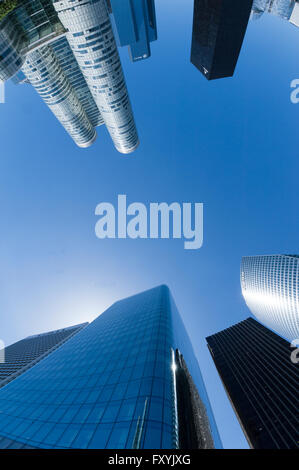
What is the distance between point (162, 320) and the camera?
37000 mm

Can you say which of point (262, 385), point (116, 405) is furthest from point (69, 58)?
point (262, 385)

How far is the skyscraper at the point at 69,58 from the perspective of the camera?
40.2m

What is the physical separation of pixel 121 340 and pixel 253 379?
7452cm

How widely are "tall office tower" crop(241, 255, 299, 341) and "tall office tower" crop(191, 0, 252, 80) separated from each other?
107 metres

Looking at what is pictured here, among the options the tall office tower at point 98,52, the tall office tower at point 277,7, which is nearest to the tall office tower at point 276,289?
the tall office tower at point 98,52

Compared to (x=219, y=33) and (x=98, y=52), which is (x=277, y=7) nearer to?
(x=219, y=33)

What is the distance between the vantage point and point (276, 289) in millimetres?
120000

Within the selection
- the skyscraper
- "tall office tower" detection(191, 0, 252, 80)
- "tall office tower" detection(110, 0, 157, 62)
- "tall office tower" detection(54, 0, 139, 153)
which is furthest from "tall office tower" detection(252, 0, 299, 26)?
the skyscraper

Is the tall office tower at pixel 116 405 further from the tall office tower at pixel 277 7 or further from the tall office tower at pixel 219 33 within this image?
the tall office tower at pixel 277 7

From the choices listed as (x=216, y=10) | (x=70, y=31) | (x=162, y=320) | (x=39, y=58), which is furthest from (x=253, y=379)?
(x=39, y=58)
